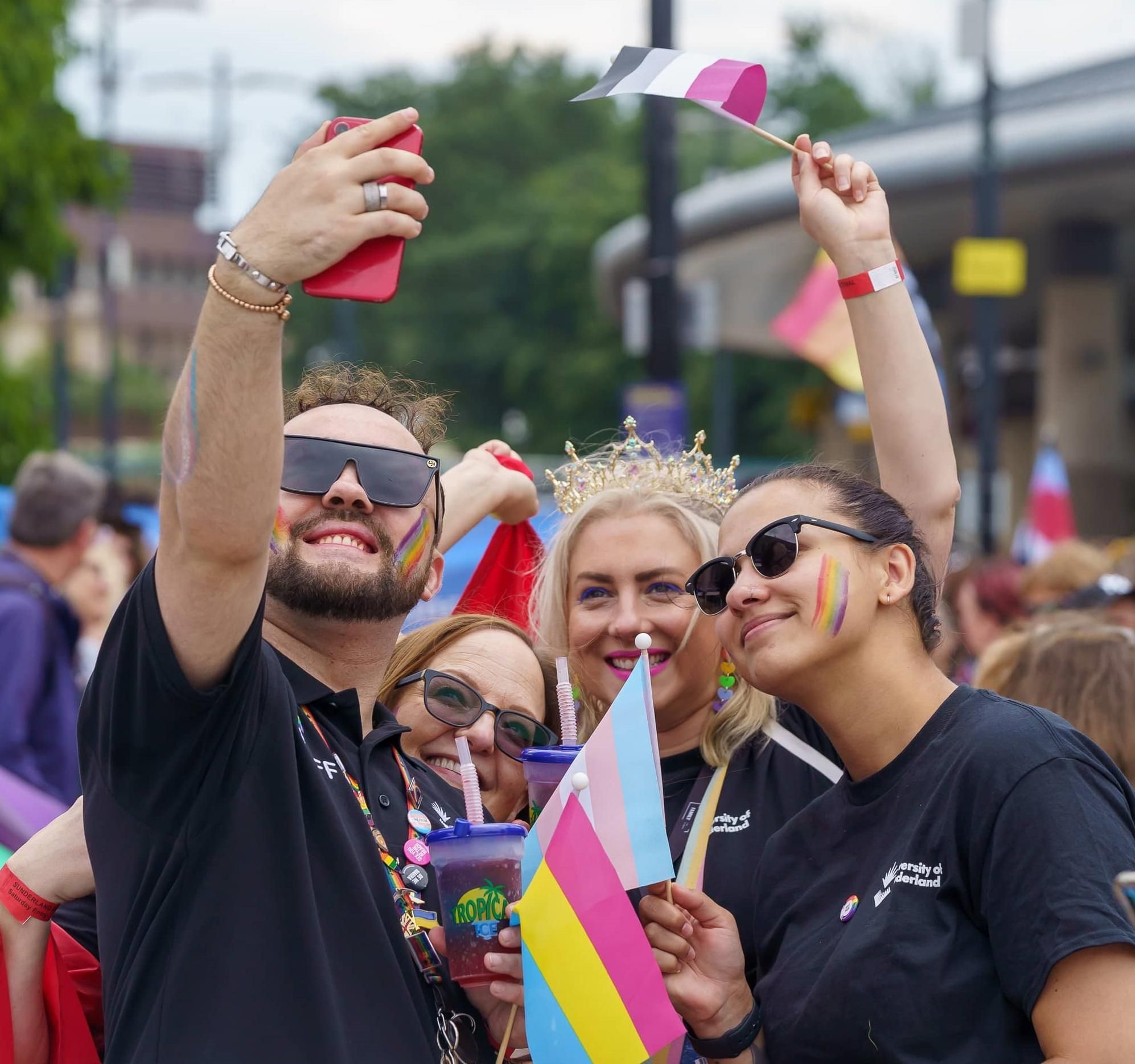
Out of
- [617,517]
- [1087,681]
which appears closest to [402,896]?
[617,517]

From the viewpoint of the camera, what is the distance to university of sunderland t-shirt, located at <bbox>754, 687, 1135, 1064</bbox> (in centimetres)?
224

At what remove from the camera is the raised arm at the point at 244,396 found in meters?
2.09

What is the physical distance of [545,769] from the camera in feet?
8.93

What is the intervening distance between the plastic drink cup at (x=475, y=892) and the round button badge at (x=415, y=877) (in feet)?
0.41

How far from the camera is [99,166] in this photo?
15547mm

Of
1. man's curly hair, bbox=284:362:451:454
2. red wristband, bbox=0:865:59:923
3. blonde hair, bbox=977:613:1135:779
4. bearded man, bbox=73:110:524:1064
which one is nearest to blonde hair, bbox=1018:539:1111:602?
blonde hair, bbox=977:613:1135:779

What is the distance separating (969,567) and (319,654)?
653 cm

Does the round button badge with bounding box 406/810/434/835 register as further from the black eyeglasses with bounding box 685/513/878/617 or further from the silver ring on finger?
the silver ring on finger

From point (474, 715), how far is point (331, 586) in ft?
2.03

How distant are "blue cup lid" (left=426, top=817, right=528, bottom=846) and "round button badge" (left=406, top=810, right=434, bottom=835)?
0.20 meters

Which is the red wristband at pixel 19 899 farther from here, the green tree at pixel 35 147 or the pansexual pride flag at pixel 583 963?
the green tree at pixel 35 147

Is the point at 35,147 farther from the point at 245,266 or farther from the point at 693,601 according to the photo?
the point at 245,266

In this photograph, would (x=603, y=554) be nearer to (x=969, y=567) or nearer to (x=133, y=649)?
(x=133, y=649)

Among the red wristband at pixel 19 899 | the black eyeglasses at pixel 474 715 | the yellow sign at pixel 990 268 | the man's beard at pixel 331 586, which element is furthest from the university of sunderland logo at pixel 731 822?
the yellow sign at pixel 990 268
